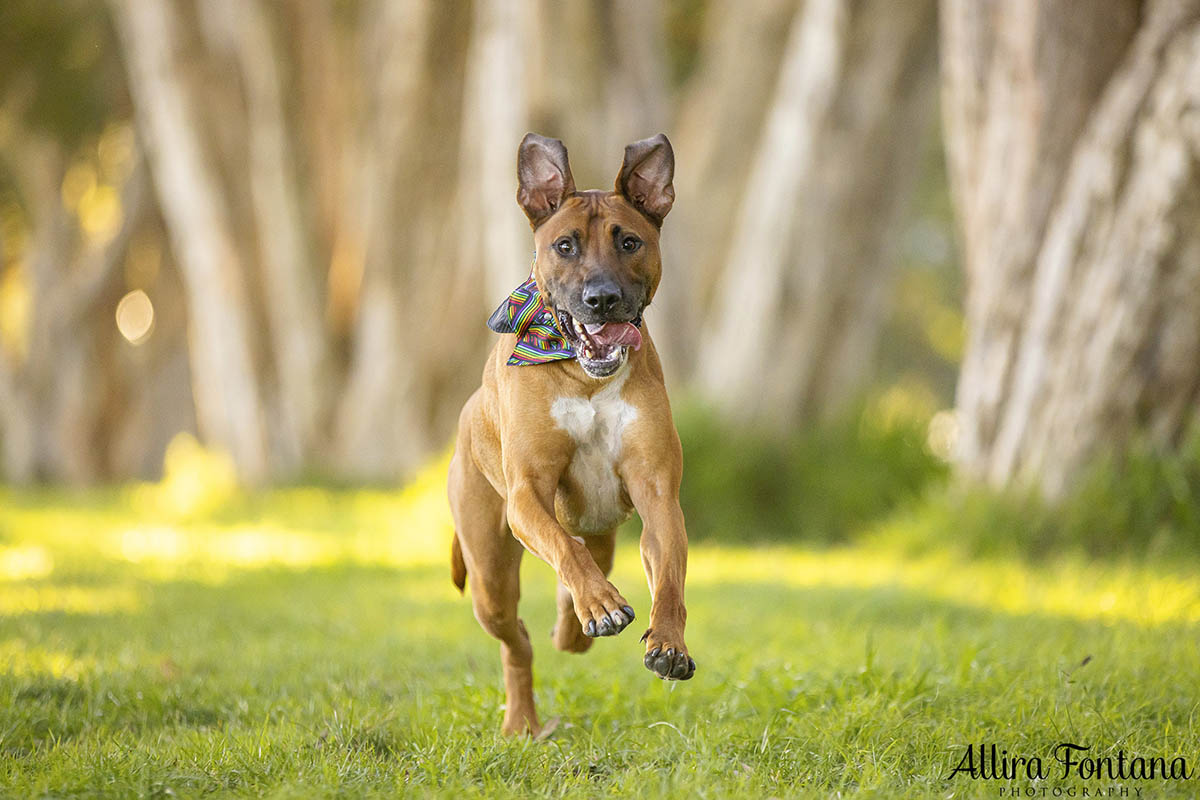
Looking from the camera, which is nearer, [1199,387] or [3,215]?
[1199,387]

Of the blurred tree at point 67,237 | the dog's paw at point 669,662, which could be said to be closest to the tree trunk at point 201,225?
the blurred tree at point 67,237

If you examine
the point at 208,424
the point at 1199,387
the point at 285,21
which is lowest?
the point at 208,424

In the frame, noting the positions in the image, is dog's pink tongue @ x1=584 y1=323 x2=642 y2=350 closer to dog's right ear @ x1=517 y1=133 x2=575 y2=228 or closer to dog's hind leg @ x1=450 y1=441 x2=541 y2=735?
dog's right ear @ x1=517 y1=133 x2=575 y2=228

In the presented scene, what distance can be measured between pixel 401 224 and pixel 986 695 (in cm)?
1426

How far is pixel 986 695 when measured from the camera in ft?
15.5

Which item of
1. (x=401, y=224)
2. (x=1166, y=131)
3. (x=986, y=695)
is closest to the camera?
(x=986, y=695)

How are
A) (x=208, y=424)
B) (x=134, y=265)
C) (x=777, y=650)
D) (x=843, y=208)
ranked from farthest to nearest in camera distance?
(x=134, y=265)
(x=208, y=424)
(x=843, y=208)
(x=777, y=650)

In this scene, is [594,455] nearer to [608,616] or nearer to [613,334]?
[613,334]

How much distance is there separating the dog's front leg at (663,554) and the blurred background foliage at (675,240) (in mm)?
5458

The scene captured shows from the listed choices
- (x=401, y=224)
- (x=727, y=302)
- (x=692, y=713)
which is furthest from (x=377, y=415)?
(x=692, y=713)

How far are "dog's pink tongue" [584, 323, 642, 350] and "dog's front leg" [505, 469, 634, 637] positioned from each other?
42 cm

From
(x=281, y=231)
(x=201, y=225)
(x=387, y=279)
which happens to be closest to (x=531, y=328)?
(x=387, y=279)

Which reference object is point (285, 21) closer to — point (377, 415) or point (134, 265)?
point (377, 415)

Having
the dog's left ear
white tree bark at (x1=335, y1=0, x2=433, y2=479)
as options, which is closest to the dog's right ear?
the dog's left ear
